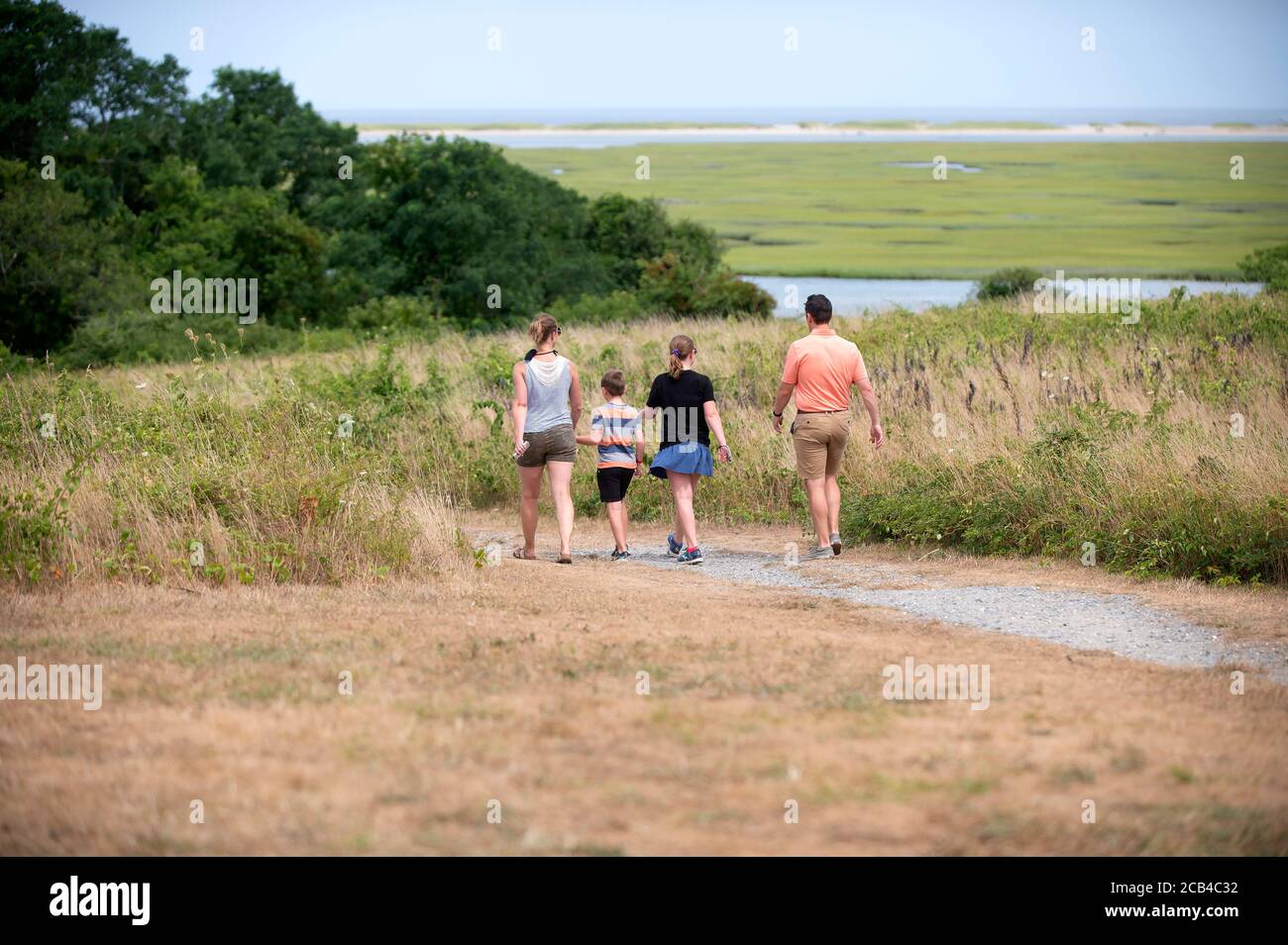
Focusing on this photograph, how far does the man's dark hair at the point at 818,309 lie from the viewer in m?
11.3

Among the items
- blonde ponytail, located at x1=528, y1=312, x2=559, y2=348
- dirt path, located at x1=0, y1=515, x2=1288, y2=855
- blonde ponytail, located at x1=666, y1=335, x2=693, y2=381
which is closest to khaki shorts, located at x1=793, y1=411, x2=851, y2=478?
blonde ponytail, located at x1=666, y1=335, x2=693, y2=381

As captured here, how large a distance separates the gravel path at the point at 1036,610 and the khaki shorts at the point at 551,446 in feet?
4.56

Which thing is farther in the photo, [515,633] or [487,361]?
[487,361]

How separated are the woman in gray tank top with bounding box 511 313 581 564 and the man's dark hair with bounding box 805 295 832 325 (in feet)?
7.20

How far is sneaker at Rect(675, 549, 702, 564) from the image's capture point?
1177 centimetres

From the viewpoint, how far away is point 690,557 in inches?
464

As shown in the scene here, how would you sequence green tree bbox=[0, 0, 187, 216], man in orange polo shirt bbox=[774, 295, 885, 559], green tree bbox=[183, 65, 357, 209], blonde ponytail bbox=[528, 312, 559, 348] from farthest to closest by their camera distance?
green tree bbox=[183, 65, 357, 209] → green tree bbox=[0, 0, 187, 216] → man in orange polo shirt bbox=[774, 295, 885, 559] → blonde ponytail bbox=[528, 312, 559, 348]

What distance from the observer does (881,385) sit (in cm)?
1659

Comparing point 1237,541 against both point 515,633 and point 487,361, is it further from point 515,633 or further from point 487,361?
point 487,361

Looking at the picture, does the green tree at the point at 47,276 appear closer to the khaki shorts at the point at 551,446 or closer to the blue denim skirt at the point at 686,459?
the khaki shorts at the point at 551,446

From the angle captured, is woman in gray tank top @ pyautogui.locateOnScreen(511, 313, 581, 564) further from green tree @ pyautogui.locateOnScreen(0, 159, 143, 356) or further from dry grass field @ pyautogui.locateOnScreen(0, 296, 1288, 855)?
green tree @ pyautogui.locateOnScreen(0, 159, 143, 356)

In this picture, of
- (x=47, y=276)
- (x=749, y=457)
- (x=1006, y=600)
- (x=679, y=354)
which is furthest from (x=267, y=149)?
(x=1006, y=600)

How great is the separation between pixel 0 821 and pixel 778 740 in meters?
3.03

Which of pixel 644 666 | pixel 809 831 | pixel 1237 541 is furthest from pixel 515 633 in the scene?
pixel 1237 541
